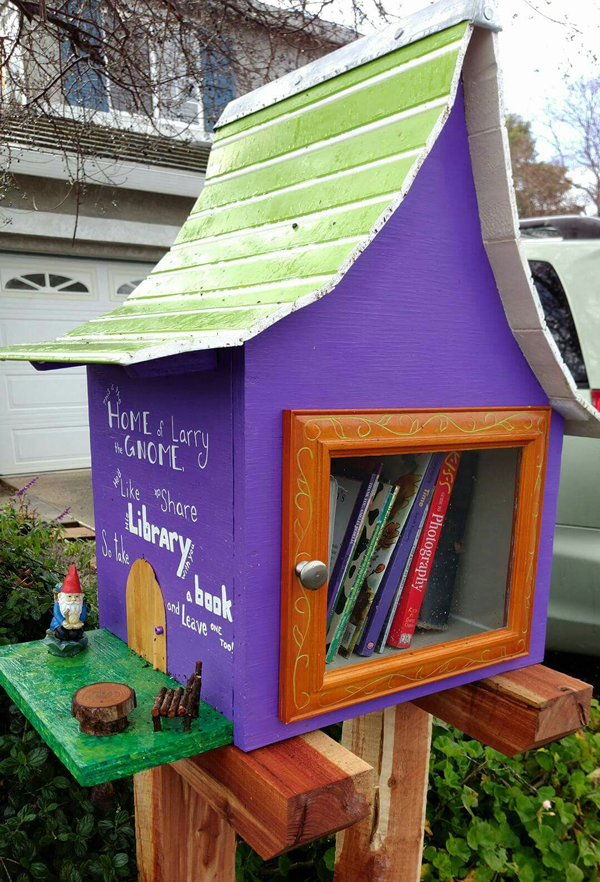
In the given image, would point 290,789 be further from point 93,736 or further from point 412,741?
point 412,741

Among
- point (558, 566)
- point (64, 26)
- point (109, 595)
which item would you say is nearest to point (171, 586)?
point (109, 595)

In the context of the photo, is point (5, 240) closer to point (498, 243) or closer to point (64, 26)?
point (64, 26)

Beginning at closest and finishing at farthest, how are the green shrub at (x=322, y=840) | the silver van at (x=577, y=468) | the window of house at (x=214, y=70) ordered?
the green shrub at (x=322, y=840)
the silver van at (x=577, y=468)
the window of house at (x=214, y=70)

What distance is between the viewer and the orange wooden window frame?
91cm

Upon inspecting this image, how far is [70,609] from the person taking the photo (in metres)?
1.18

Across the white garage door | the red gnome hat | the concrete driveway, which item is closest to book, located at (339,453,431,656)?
the red gnome hat

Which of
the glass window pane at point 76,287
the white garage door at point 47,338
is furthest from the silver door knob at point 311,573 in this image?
the glass window pane at point 76,287

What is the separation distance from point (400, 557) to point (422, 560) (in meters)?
0.05

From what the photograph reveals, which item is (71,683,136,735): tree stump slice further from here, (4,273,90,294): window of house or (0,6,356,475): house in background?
(4,273,90,294): window of house

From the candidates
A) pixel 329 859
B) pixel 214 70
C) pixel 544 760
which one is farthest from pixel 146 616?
pixel 214 70

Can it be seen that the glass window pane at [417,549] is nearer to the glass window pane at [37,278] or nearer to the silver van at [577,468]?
the silver van at [577,468]

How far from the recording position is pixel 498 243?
1045 mm

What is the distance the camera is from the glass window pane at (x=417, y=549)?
1129 millimetres

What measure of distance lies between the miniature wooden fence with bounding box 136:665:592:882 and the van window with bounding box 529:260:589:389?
55.5 inches
